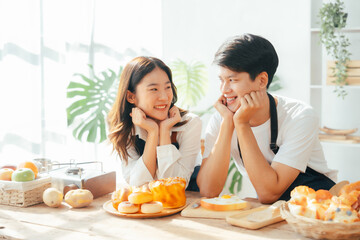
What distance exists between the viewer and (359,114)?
3783 mm

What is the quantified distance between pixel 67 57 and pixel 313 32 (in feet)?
7.18

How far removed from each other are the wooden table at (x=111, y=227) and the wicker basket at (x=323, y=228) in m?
0.05

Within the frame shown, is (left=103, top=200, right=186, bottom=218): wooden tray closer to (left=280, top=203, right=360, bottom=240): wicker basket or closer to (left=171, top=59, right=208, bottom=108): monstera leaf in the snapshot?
(left=280, top=203, right=360, bottom=240): wicker basket

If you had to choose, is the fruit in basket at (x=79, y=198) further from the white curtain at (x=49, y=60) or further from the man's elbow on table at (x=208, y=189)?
the white curtain at (x=49, y=60)

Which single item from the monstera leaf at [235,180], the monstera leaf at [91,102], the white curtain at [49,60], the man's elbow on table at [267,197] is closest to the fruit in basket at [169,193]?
the man's elbow on table at [267,197]

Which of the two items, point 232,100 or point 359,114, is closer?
point 232,100

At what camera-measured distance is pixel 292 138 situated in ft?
6.52

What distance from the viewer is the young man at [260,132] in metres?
1.93

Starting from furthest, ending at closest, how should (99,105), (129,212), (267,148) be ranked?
(99,105)
(267,148)
(129,212)

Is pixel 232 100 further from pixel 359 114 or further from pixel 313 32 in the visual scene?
pixel 359 114

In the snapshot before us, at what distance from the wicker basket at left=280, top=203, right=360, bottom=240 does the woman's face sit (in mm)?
1000

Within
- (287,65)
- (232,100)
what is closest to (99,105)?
(287,65)

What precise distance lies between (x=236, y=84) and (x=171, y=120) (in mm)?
376

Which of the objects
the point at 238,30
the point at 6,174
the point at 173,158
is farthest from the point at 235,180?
the point at 6,174
